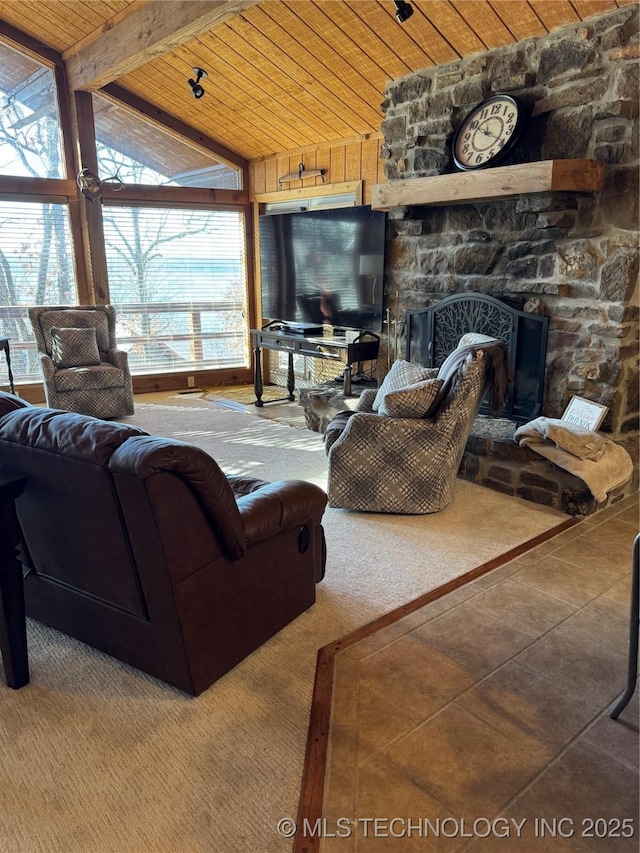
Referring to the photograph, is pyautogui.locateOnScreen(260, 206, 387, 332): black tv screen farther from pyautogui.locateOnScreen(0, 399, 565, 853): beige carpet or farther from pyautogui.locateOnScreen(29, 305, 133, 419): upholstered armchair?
pyautogui.locateOnScreen(0, 399, 565, 853): beige carpet

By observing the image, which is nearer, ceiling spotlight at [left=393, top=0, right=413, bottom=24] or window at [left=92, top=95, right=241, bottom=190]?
ceiling spotlight at [left=393, top=0, right=413, bottom=24]

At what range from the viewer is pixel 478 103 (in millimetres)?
4121

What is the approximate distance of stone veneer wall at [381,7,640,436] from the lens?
11.4ft

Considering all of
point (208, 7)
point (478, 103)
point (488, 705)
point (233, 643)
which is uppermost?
point (208, 7)

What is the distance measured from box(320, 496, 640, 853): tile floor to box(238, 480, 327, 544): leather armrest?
53cm

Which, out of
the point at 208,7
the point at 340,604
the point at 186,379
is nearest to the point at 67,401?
the point at 186,379

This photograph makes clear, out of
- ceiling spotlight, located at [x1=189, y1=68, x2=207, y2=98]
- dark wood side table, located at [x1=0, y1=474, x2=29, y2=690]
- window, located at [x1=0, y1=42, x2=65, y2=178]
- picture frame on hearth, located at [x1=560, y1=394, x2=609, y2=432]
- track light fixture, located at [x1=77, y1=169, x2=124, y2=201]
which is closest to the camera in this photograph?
dark wood side table, located at [x1=0, y1=474, x2=29, y2=690]

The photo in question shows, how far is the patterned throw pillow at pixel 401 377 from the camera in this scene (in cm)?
369

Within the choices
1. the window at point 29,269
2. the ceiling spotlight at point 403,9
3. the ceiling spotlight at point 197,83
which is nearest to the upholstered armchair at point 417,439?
the ceiling spotlight at point 403,9

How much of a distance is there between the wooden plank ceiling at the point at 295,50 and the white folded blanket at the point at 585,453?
7.51 ft

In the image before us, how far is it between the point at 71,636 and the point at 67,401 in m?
3.44

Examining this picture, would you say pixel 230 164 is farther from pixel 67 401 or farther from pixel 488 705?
pixel 488 705

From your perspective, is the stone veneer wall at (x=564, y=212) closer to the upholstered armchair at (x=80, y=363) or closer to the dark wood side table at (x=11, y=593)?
the upholstered armchair at (x=80, y=363)

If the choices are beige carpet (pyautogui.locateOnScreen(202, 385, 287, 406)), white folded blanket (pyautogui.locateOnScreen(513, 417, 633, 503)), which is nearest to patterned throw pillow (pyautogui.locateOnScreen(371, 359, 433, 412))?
white folded blanket (pyautogui.locateOnScreen(513, 417, 633, 503))
